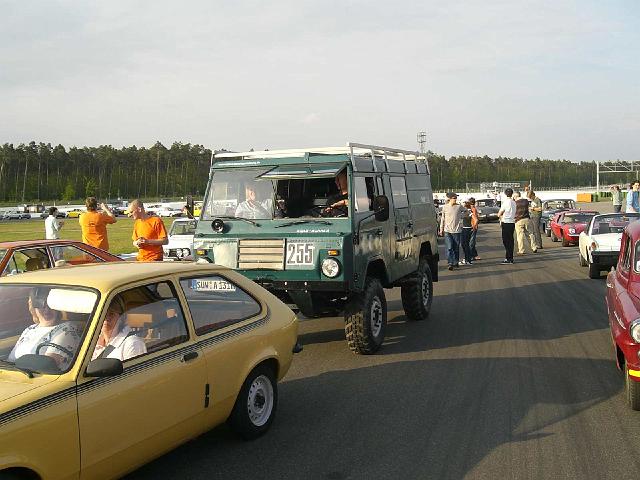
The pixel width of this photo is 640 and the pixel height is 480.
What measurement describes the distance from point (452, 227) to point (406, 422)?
40.5 ft

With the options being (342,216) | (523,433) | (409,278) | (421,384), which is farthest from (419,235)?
(523,433)

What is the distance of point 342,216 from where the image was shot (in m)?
7.54

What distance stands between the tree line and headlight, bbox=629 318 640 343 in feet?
330

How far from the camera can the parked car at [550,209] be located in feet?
105

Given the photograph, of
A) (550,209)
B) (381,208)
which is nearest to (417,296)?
(381,208)

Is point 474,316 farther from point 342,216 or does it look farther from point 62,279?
point 62,279

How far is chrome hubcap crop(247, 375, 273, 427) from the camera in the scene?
495 cm

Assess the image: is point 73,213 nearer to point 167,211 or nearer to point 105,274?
point 167,211

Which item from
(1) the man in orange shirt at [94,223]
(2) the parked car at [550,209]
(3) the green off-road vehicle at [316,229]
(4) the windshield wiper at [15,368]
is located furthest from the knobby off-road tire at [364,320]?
(2) the parked car at [550,209]

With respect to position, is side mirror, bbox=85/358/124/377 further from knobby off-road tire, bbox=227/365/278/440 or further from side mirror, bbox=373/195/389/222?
side mirror, bbox=373/195/389/222

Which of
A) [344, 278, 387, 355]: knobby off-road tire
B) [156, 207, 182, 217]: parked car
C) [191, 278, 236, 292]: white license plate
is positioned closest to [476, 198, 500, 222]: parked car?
[156, 207, 182, 217]: parked car

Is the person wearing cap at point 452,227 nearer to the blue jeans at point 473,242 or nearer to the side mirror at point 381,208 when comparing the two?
the blue jeans at point 473,242

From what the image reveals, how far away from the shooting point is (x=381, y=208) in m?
7.78

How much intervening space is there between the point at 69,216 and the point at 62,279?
8136 centimetres
